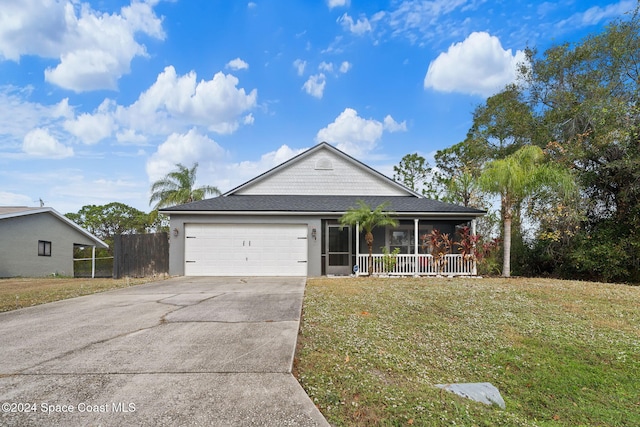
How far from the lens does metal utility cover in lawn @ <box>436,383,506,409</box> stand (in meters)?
3.58

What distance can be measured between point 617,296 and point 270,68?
52.6 ft

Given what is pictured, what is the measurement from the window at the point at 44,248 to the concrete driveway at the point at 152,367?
53.7ft

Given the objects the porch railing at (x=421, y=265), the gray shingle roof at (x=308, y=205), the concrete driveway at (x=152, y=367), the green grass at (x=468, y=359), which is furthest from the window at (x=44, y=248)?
the green grass at (x=468, y=359)

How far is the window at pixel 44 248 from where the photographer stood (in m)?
19.6

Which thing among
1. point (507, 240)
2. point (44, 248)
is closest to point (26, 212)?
point (44, 248)

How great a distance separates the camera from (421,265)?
13.7 metres

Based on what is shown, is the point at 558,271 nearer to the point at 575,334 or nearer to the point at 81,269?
the point at 575,334

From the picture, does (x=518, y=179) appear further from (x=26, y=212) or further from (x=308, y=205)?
(x=26, y=212)

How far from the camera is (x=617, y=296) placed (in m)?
8.70

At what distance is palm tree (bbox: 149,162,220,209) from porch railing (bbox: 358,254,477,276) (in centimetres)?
1367

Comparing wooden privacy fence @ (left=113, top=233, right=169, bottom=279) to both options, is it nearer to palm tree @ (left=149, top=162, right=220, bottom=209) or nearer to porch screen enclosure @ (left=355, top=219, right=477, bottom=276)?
porch screen enclosure @ (left=355, top=219, right=477, bottom=276)

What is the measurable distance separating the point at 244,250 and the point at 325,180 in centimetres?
521

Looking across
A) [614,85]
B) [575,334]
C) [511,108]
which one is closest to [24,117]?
[575,334]

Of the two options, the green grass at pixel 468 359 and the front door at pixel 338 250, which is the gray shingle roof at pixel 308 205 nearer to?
the front door at pixel 338 250
